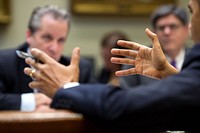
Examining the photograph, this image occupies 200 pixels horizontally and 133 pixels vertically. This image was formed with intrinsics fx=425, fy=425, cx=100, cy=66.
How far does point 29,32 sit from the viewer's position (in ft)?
8.05

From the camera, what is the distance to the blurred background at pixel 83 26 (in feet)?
13.2

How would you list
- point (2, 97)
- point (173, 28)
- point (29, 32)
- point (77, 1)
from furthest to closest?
point (77, 1)
point (173, 28)
point (29, 32)
point (2, 97)

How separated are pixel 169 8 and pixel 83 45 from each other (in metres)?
1.27

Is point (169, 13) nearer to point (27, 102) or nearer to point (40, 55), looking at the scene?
point (27, 102)

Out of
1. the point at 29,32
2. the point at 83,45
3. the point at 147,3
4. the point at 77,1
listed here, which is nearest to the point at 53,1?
the point at 77,1

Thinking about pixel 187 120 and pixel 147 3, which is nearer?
pixel 187 120

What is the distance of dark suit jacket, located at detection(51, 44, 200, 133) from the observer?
78 centimetres

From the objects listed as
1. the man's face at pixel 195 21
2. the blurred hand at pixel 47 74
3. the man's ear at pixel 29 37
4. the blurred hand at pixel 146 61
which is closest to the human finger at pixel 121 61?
the blurred hand at pixel 146 61

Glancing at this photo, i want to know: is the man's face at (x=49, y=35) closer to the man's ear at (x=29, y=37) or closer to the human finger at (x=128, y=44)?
the man's ear at (x=29, y=37)

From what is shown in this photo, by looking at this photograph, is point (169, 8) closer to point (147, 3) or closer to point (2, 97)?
point (147, 3)

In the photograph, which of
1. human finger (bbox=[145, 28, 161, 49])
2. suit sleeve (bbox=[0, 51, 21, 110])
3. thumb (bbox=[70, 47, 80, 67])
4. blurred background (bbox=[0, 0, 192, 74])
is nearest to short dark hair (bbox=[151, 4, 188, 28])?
blurred background (bbox=[0, 0, 192, 74])

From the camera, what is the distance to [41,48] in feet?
7.81

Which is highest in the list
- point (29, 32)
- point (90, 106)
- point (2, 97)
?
point (29, 32)

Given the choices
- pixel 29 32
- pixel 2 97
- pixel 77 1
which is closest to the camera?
pixel 2 97
